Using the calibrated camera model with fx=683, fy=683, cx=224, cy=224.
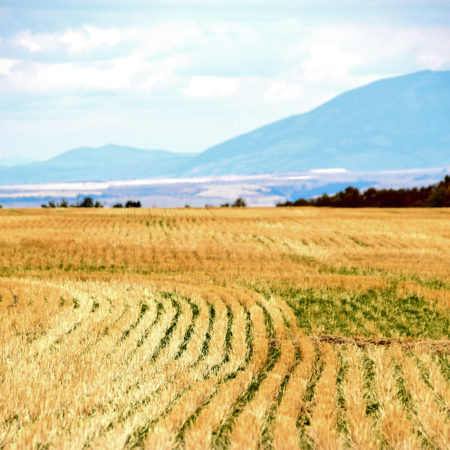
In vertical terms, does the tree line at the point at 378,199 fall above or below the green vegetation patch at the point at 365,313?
above

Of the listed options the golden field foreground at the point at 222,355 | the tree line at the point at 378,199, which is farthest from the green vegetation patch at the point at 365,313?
the tree line at the point at 378,199

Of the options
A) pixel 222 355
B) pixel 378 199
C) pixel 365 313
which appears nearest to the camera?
pixel 222 355

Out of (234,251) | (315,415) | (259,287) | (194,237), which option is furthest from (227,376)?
(194,237)

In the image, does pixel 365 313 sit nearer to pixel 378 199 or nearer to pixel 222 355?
pixel 222 355

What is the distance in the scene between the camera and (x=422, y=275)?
26.6 m

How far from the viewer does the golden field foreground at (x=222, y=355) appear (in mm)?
8242

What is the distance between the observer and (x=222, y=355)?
1218 centimetres

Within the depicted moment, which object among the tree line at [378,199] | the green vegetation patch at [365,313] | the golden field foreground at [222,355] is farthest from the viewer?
→ the tree line at [378,199]

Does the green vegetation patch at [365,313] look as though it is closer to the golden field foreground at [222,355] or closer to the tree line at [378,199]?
the golden field foreground at [222,355]

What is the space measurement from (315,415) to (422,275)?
62.5ft

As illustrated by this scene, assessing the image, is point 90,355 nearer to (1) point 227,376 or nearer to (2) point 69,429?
(1) point 227,376

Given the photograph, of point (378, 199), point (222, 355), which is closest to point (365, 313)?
point (222, 355)

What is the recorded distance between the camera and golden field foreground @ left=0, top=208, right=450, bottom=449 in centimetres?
824

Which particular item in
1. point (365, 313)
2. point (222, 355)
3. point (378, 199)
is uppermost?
point (378, 199)
